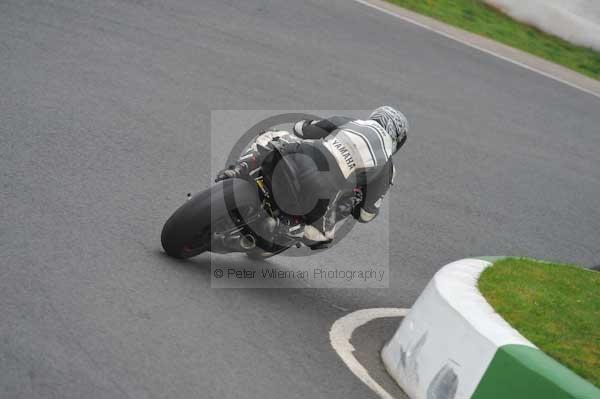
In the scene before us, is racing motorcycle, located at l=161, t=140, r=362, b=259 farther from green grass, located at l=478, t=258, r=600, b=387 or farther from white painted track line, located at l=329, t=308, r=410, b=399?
green grass, located at l=478, t=258, r=600, b=387

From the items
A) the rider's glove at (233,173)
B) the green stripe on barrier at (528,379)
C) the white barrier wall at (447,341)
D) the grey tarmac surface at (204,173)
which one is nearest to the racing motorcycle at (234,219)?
the rider's glove at (233,173)

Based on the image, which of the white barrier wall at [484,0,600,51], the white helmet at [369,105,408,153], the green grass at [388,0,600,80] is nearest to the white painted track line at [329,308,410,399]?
the white helmet at [369,105,408,153]

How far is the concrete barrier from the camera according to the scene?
460cm

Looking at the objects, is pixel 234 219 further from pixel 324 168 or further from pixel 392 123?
pixel 392 123

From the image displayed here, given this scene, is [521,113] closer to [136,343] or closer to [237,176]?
[237,176]

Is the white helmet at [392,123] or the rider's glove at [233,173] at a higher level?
the white helmet at [392,123]

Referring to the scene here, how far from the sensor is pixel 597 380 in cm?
472

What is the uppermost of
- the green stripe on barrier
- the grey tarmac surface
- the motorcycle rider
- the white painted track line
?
the motorcycle rider

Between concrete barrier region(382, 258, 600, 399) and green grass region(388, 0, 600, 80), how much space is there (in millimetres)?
9809

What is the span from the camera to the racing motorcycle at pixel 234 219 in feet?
19.5

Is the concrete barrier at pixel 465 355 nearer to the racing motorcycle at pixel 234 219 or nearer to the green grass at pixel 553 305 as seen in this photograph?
the green grass at pixel 553 305

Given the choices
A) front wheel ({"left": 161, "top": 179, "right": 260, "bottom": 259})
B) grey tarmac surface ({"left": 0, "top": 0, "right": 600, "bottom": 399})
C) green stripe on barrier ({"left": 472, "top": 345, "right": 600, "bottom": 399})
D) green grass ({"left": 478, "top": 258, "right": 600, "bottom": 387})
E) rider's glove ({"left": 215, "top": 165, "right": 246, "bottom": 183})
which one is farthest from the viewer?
rider's glove ({"left": 215, "top": 165, "right": 246, "bottom": 183})

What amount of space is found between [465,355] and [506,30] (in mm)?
11591

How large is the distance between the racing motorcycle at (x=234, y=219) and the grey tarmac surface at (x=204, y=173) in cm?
22
